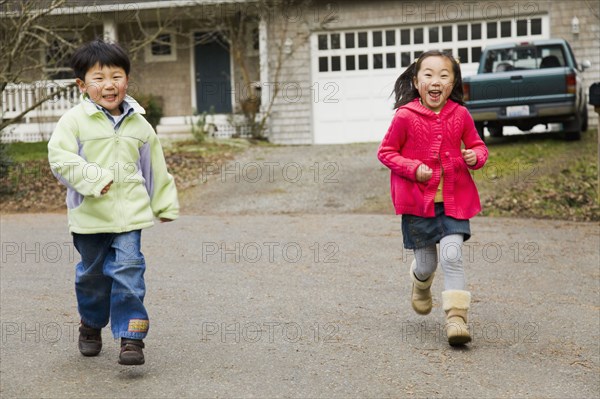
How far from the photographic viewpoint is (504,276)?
7.49 metres

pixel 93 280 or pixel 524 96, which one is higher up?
pixel 524 96

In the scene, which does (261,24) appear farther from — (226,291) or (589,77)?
(226,291)

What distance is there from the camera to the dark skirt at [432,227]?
5184mm

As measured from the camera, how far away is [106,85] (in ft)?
15.4

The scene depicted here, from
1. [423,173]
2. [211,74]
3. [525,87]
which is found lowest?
[423,173]

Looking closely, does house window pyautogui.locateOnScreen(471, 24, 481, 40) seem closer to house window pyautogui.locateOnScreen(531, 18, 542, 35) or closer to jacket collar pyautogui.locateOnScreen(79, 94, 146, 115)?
house window pyautogui.locateOnScreen(531, 18, 542, 35)

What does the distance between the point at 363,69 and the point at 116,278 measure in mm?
16215

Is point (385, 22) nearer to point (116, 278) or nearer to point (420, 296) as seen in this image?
point (420, 296)

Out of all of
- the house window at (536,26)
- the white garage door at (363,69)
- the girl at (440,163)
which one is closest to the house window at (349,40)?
the white garage door at (363,69)

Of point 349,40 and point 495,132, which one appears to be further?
point 349,40

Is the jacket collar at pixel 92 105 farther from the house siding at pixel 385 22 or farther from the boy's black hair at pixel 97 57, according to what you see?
the house siding at pixel 385 22

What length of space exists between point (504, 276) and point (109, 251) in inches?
148

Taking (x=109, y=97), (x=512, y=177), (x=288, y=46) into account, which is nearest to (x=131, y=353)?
(x=109, y=97)

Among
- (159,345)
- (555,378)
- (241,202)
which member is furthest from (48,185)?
(555,378)
